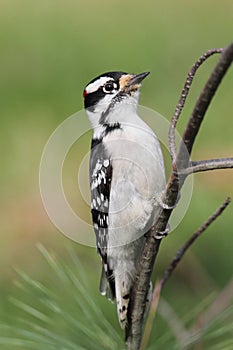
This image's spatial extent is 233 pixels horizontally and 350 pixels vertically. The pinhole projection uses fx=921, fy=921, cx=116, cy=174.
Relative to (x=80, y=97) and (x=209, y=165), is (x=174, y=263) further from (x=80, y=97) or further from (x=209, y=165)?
(x=80, y=97)

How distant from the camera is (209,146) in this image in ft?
12.9

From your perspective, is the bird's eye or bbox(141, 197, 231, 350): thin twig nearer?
bbox(141, 197, 231, 350): thin twig

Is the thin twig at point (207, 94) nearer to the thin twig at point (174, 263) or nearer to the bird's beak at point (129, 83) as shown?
the thin twig at point (174, 263)

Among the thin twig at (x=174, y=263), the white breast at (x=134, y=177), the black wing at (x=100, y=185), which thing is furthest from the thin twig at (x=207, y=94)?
the black wing at (x=100, y=185)

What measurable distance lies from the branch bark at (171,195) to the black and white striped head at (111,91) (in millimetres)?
520

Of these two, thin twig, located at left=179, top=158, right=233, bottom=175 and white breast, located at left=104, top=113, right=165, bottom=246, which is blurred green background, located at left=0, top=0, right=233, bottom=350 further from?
thin twig, located at left=179, top=158, right=233, bottom=175

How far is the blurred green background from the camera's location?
106 inches

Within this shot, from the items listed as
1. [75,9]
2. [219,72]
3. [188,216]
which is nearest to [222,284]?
[188,216]

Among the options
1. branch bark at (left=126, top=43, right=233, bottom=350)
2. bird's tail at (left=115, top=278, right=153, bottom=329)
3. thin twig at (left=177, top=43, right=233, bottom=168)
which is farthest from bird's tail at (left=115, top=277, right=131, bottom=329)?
thin twig at (left=177, top=43, right=233, bottom=168)

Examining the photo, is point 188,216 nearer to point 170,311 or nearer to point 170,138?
point 170,311

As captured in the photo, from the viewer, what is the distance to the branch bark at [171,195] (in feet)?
3.73

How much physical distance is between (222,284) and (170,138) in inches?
49.8

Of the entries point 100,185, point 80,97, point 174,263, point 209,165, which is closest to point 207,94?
point 209,165

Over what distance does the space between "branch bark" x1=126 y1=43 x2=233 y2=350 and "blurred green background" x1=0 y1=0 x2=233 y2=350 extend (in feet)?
0.99
